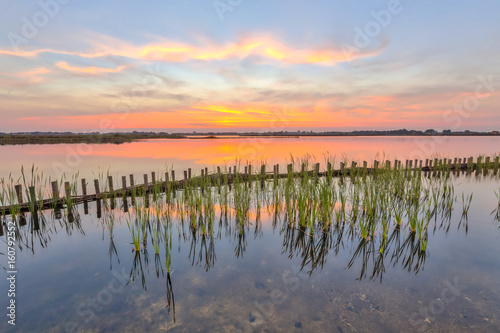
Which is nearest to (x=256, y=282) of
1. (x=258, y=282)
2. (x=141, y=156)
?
(x=258, y=282)

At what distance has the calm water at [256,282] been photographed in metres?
4.62

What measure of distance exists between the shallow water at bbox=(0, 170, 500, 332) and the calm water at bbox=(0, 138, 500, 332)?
3cm

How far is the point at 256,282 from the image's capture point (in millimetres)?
5922

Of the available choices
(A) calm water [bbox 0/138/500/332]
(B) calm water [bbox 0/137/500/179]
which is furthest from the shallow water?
(B) calm water [bbox 0/137/500/179]

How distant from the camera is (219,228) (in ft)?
29.5

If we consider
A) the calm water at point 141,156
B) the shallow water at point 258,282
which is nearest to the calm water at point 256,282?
the shallow water at point 258,282

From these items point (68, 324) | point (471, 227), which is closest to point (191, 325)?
point (68, 324)

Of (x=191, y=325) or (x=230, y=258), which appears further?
(x=230, y=258)

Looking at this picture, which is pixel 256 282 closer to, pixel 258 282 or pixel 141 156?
pixel 258 282

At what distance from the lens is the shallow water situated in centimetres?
462

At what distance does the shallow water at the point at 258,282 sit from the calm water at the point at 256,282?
0.03 metres

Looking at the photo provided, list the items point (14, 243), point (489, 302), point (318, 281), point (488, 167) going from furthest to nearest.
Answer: point (488, 167) → point (14, 243) → point (318, 281) → point (489, 302)

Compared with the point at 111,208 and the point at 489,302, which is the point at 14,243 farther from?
the point at 489,302

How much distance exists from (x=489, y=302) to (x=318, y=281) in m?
3.47
